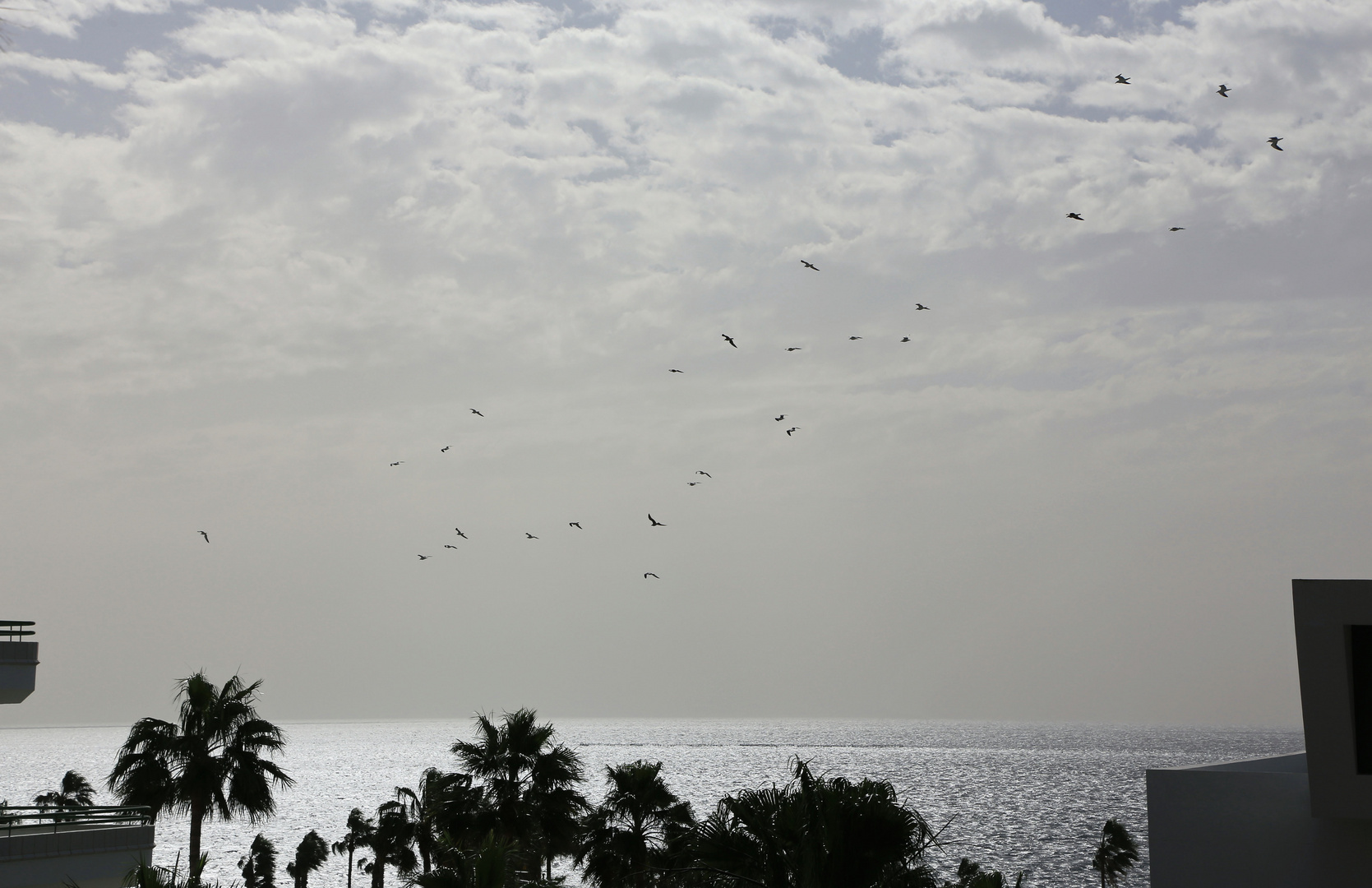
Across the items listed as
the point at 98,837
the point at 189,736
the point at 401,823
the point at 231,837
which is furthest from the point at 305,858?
the point at 231,837

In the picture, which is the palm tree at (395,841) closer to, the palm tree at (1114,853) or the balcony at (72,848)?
the balcony at (72,848)

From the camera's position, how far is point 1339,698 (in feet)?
52.6

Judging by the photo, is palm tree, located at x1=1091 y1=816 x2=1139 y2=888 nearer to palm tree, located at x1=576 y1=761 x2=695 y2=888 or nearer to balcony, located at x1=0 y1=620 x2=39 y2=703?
palm tree, located at x1=576 y1=761 x2=695 y2=888

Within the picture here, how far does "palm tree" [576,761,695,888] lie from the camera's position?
90.6ft

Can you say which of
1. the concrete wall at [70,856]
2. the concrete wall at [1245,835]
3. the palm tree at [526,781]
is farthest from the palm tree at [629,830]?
the concrete wall at [1245,835]

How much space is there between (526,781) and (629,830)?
3.79 metres

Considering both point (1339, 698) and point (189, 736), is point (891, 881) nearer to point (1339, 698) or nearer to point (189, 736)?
point (1339, 698)

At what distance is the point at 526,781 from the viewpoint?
2556cm

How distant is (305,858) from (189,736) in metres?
50.9

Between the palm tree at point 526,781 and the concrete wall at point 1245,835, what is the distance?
1181 centimetres

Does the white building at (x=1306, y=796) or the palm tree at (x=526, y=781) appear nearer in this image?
the white building at (x=1306, y=796)

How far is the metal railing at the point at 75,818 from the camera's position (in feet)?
62.2

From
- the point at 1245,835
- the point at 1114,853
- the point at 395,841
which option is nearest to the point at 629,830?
the point at 1245,835

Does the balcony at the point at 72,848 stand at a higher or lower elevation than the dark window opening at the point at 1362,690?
lower
